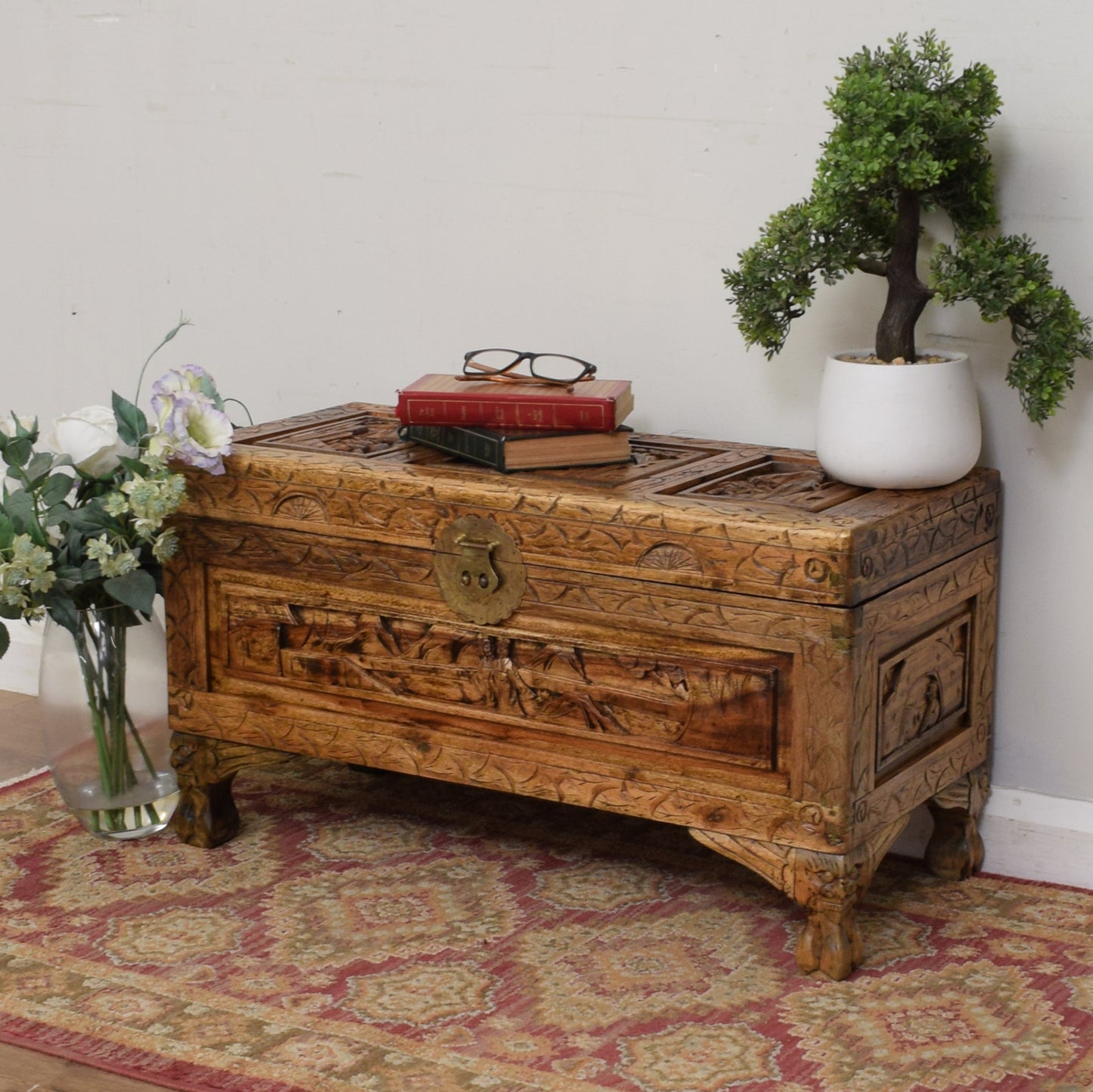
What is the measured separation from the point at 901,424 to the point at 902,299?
0.63ft

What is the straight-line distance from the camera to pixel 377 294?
9.24ft

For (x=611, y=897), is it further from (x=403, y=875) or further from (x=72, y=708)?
(x=72, y=708)

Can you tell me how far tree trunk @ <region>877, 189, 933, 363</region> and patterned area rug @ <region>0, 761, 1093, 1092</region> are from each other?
78 centimetres

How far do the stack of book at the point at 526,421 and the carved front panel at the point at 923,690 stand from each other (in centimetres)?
48

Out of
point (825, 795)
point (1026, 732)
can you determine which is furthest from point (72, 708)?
point (1026, 732)

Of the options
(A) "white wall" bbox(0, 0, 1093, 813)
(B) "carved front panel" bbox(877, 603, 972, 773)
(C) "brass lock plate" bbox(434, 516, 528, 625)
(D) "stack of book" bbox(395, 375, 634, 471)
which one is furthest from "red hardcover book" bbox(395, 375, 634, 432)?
(B) "carved front panel" bbox(877, 603, 972, 773)

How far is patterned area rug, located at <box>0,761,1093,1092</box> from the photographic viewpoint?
1934 millimetres

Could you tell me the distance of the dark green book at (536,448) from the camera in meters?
2.27

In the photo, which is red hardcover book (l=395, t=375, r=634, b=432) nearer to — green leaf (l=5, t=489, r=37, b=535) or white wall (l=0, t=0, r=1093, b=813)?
white wall (l=0, t=0, r=1093, b=813)

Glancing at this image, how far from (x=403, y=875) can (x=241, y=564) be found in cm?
51

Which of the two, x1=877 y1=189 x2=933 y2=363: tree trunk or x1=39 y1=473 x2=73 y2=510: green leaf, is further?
x1=39 y1=473 x2=73 y2=510: green leaf

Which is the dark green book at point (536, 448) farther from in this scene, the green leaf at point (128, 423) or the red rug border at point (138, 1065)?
the red rug border at point (138, 1065)

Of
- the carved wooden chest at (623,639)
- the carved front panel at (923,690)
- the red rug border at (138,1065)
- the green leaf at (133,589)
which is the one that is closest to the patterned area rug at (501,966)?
the red rug border at (138,1065)

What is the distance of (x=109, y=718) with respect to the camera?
256 cm
